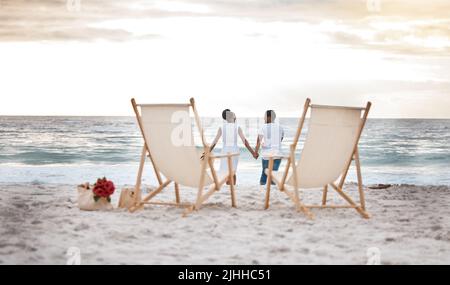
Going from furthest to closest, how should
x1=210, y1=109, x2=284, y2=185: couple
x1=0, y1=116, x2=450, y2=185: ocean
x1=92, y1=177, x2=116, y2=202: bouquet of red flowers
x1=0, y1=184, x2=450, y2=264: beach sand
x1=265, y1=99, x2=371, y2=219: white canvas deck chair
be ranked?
x1=0, y1=116, x2=450, y2=185: ocean
x1=210, y1=109, x2=284, y2=185: couple
x1=92, y1=177, x2=116, y2=202: bouquet of red flowers
x1=265, y1=99, x2=371, y2=219: white canvas deck chair
x1=0, y1=184, x2=450, y2=264: beach sand

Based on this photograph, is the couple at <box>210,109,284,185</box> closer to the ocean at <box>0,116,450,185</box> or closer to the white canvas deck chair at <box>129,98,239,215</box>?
the white canvas deck chair at <box>129,98,239,215</box>

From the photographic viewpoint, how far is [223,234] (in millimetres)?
3883

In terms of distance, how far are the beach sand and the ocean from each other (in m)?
5.79

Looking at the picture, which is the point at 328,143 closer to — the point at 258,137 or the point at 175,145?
the point at 175,145

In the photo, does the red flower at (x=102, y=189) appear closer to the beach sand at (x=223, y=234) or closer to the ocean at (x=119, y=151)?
the beach sand at (x=223, y=234)

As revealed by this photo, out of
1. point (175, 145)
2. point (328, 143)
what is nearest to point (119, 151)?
point (175, 145)

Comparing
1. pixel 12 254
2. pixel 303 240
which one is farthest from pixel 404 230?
pixel 12 254

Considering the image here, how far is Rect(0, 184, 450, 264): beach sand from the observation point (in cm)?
329

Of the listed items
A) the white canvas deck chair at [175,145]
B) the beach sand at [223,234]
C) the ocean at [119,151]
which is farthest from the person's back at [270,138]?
the ocean at [119,151]

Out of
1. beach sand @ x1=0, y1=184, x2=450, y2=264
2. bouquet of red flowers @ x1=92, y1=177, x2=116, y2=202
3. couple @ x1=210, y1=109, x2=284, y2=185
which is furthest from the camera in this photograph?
couple @ x1=210, y1=109, x2=284, y2=185

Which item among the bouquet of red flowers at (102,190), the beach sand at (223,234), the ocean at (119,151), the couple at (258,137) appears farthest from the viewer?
the ocean at (119,151)

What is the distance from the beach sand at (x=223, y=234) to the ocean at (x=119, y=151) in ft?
19.0

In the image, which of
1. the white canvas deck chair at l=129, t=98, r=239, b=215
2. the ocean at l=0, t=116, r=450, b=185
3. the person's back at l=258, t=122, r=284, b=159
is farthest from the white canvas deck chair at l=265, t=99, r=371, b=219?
the ocean at l=0, t=116, r=450, b=185

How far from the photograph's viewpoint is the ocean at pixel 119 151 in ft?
40.1
